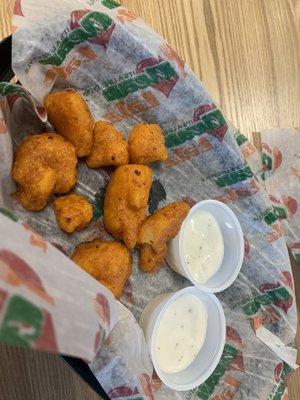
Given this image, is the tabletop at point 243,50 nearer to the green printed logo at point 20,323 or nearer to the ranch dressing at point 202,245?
the ranch dressing at point 202,245

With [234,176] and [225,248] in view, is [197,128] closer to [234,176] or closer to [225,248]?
[234,176]

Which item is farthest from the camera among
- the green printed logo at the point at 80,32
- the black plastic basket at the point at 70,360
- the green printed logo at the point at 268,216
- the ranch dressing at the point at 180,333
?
the green printed logo at the point at 268,216

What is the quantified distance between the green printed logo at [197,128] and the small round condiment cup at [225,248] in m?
0.13

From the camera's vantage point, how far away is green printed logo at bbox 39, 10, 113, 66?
34.2 inches

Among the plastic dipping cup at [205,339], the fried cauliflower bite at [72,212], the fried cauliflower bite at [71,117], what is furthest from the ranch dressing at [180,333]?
the fried cauliflower bite at [71,117]

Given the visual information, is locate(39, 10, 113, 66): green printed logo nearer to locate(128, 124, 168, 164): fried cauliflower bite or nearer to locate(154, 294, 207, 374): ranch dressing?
locate(128, 124, 168, 164): fried cauliflower bite

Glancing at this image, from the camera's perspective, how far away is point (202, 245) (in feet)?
3.43

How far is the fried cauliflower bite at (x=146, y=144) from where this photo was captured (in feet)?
3.17

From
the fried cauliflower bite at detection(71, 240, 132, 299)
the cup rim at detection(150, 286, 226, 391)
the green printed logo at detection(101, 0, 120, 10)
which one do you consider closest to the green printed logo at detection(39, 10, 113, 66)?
the green printed logo at detection(101, 0, 120, 10)

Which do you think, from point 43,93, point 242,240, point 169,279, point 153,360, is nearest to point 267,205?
point 242,240

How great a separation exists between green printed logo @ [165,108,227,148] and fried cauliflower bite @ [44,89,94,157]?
176mm

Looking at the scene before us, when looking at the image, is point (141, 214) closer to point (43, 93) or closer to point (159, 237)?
point (159, 237)

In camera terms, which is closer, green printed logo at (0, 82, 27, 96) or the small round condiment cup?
green printed logo at (0, 82, 27, 96)

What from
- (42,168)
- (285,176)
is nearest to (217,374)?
(285,176)
